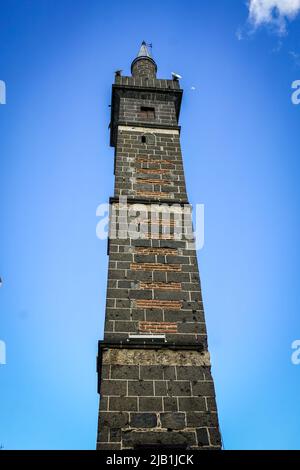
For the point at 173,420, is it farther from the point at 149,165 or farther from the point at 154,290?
the point at 149,165

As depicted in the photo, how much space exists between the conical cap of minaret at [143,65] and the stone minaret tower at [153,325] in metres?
5.67

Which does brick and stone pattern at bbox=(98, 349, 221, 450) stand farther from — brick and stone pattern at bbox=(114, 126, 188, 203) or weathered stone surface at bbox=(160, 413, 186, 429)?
brick and stone pattern at bbox=(114, 126, 188, 203)

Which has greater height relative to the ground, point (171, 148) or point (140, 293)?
point (171, 148)

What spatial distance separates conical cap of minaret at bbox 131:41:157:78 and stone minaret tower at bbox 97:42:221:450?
18.6 ft

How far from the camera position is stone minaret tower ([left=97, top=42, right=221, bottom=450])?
17.8 ft

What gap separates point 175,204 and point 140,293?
252 cm

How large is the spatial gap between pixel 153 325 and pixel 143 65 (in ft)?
39.3

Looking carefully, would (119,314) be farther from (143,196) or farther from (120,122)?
(120,122)

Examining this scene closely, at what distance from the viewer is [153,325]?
21.8 feet

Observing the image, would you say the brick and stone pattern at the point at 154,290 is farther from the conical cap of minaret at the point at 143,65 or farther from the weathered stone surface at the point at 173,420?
the conical cap of minaret at the point at 143,65

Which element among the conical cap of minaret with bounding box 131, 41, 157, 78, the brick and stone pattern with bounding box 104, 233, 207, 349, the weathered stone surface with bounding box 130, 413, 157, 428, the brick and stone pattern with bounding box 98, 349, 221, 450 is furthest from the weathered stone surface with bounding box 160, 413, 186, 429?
the conical cap of minaret with bounding box 131, 41, 157, 78

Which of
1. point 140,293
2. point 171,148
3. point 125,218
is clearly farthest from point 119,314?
point 171,148

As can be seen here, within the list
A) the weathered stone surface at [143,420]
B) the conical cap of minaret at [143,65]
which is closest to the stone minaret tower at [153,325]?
the weathered stone surface at [143,420]
